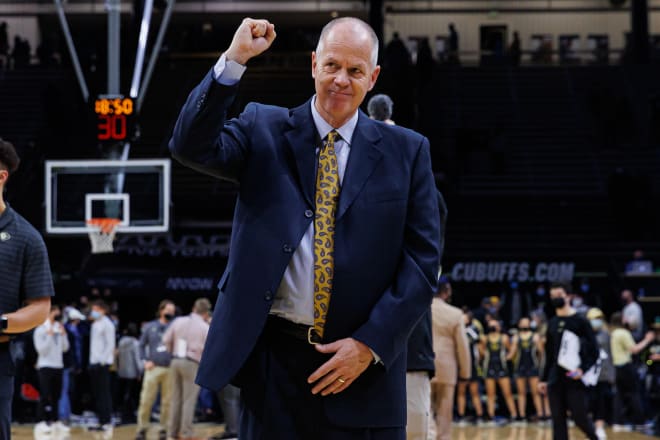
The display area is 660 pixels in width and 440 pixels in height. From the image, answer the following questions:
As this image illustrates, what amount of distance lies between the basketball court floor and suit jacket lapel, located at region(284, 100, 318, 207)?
469 inches

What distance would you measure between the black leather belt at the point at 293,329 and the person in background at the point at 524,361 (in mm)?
15062

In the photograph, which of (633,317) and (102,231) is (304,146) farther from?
(633,317)

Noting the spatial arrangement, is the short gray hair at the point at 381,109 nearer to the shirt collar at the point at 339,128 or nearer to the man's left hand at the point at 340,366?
the shirt collar at the point at 339,128

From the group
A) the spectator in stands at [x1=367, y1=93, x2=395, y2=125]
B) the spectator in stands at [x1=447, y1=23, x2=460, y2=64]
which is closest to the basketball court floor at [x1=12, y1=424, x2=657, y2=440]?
the spectator in stands at [x1=367, y1=93, x2=395, y2=125]

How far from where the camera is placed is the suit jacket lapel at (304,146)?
328 cm

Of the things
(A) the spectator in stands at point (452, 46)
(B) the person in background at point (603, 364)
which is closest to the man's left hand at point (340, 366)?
(B) the person in background at point (603, 364)

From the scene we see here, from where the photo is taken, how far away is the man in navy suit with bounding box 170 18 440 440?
316 centimetres

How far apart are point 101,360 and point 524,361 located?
678cm

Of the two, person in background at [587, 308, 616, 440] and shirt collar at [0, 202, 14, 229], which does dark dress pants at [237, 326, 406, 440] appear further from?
person in background at [587, 308, 616, 440]

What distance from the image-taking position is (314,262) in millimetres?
3219

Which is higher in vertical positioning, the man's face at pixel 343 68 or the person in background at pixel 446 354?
the man's face at pixel 343 68

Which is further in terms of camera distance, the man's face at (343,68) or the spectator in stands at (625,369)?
the spectator in stands at (625,369)

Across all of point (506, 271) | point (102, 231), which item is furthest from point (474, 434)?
point (506, 271)

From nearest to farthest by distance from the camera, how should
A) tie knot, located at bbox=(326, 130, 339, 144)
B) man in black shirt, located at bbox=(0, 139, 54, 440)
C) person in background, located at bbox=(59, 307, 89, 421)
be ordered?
tie knot, located at bbox=(326, 130, 339, 144) → man in black shirt, located at bbox=(0, 139, 54, 440) → person in background, located at bbox=(59, 307, 89, 421)
